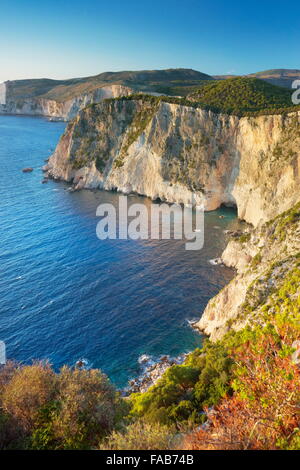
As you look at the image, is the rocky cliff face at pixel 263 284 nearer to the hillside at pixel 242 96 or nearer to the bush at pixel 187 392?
the bush at pixel 187 392

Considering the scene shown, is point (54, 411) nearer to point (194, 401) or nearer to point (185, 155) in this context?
point (194, 401)

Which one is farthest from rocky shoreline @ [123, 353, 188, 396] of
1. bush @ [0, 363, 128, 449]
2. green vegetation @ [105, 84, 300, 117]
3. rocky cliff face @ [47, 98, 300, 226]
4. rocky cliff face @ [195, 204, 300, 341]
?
green vegetation @ [105, 84, 300, 117]

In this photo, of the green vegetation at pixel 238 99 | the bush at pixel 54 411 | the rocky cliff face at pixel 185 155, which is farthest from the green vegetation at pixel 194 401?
the green vegetation at pixel 238 99

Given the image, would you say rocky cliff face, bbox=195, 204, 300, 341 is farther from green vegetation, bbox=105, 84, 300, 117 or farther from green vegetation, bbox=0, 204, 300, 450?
green vegetation, bbox=105, 84, 300, 117

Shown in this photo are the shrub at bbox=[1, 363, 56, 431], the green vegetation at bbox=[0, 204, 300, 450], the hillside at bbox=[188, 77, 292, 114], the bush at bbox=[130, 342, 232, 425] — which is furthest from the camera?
the hillside at bbox=[188, 77, 292, 114]

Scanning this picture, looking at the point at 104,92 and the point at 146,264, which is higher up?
the point at 104,92
